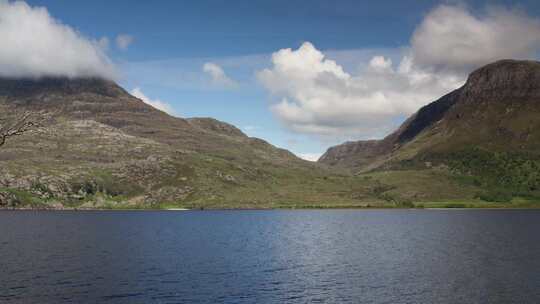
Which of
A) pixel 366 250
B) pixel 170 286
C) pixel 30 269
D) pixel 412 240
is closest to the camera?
pixel 170 286

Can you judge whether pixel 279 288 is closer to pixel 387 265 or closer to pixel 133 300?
pixel 133 300

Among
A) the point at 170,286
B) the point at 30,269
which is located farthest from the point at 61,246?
the point at 170,286

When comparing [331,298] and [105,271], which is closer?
[331,298]

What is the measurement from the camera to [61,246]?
488 ft

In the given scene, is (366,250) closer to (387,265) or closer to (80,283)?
(387,265)

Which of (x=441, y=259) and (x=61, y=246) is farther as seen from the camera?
(x=61, y=246)

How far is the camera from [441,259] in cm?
12312

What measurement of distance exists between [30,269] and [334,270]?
212 ft

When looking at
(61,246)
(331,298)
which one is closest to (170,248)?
(61,246)

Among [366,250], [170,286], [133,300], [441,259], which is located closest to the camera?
[133,300]

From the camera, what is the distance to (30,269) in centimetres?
10262

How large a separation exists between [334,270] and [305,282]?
51.6ft

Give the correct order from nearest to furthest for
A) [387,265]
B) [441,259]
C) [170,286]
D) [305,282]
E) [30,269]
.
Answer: [170,286]
[305,282]
[30,269]
[387,265]
[441,259]

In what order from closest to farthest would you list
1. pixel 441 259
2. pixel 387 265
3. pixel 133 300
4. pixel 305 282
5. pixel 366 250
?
pixel 133 300 → pixel 305 282 → pixel 387 265 → pixel 441 259 → pixel 366 250
